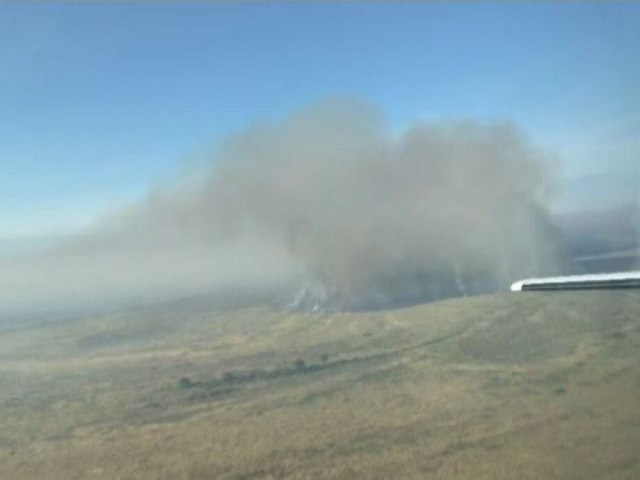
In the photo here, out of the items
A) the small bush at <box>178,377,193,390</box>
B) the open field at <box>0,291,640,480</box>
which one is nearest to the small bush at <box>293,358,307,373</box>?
the open field at <box>0,291,640,480</box>

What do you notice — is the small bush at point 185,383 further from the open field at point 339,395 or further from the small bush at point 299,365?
the small bush at point 299,365

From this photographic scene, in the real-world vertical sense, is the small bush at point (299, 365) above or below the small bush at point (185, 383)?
below

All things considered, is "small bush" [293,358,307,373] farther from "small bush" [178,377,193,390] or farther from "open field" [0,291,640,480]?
"small bush" [178,377,193,390]

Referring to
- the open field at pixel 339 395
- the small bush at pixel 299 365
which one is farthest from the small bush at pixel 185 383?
the small bush at pixel 299 365

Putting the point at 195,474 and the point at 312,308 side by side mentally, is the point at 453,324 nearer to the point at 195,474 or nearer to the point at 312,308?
the point at 312,308

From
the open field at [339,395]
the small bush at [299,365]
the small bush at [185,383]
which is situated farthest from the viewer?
the small bush at [299,365]

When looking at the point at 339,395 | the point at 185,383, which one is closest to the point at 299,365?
the point at 339,395

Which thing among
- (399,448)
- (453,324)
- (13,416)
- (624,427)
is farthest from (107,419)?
(453,324)

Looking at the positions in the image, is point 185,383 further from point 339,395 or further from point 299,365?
point 339,395
